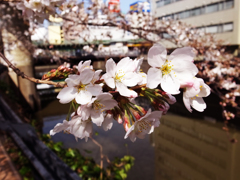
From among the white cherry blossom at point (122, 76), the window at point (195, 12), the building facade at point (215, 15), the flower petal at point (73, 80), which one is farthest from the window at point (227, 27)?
the flower petal at point (73, 80)

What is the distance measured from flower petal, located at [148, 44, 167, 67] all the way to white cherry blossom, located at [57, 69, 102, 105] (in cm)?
16

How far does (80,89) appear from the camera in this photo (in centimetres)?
56

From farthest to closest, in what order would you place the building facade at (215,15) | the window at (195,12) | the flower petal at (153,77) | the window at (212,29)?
the window at (195,12), the window at (212,29), the building facade at (215,15), the flower petal at (153,77)

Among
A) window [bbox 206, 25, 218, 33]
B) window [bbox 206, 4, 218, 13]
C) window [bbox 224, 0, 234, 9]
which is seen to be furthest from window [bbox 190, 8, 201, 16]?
window [bbox 224, 0, 234, 9]

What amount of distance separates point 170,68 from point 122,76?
14 cm

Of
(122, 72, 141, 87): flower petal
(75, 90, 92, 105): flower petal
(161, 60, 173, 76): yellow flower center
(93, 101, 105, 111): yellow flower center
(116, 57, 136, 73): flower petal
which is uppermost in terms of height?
(116, 57, 136, 73): flower petal

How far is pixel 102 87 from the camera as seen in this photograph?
1.95ft

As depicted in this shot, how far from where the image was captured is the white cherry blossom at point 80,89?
56 cm

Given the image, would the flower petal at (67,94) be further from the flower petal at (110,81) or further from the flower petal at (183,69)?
the flower petal at (183,69)

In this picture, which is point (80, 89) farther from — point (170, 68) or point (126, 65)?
point (170, 68)

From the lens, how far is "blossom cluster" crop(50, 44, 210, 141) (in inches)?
22.0

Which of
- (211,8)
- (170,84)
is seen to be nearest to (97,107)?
(170,84)

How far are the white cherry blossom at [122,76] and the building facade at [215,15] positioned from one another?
51.6 feet

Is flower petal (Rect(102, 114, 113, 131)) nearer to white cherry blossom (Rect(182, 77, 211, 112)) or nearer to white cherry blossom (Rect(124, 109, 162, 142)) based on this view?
white cherry blossom (Rect(124, 109, 162, 142))
